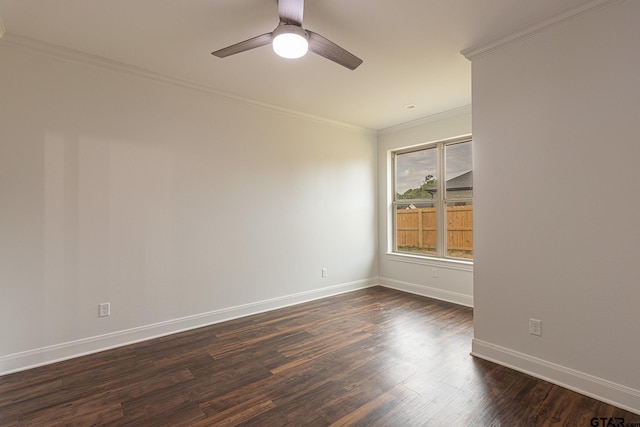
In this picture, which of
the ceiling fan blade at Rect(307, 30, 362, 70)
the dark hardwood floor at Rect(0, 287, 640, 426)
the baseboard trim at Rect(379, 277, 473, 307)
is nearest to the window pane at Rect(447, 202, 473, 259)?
the baseboard trim at Rect(379, 277, 473, 307)

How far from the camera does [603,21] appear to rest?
6.76ft

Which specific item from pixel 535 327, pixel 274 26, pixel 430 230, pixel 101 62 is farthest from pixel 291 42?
pixel 430 230

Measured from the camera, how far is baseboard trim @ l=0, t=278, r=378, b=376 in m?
2.51

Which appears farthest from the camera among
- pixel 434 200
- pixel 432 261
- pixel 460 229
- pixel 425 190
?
pixel 425 190

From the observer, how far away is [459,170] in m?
4.47

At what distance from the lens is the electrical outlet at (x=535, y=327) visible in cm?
235

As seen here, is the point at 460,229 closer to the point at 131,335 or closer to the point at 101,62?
the point at 131,335

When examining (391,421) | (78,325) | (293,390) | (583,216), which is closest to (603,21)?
(583,216)

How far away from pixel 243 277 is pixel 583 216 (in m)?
3.38

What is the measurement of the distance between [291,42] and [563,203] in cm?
229

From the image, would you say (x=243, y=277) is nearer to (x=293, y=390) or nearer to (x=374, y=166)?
(x=293, y=390)

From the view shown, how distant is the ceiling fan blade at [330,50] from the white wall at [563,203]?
49.2 inches

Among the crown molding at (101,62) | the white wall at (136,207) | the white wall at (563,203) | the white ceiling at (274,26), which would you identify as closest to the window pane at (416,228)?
the white wall at (136,207)

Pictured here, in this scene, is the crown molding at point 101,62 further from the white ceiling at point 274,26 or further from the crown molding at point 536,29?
the crown molding at point 536,29
